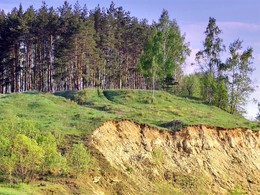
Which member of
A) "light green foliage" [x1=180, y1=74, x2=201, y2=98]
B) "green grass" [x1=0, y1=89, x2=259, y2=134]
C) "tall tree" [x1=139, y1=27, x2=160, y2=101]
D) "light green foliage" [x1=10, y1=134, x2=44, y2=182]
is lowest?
"light green foliage" [x1=10, y1=134, x2=44, y2=182]

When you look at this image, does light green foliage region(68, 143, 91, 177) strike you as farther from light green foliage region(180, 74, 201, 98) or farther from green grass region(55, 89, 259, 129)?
light green foliage region(180, 74, 201, 98)

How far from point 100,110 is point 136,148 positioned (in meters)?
11.3

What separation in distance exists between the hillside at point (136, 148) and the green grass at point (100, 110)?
0.33ft

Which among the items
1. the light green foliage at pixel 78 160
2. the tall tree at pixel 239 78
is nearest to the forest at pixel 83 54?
the tall tree at pixel 239 78

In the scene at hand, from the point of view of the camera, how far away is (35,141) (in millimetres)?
26391

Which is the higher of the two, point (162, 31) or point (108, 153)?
point (162, 31)

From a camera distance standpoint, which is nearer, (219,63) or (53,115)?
(53,115)

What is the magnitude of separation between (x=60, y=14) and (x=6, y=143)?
4661 cm

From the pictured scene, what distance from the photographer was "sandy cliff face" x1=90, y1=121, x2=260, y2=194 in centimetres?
3328

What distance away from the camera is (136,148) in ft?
118

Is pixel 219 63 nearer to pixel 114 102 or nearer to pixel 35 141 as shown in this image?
pixel 114 102

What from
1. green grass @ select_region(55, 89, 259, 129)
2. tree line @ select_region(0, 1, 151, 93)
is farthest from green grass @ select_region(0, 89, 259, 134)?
tree line @ select_region(0, 1, 151, 93)

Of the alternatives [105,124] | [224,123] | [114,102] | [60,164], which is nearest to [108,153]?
[105,124]

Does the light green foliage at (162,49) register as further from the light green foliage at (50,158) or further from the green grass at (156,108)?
the light green foliage at (50,158)
